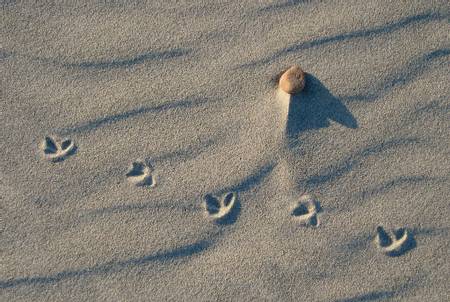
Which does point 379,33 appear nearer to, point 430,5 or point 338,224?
point 430,5

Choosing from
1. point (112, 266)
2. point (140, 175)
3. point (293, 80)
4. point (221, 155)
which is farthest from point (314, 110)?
point (112, 266)

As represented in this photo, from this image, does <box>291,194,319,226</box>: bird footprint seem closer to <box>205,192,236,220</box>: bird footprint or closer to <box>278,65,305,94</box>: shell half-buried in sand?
<box>205,192,236,220</box>: bird footprint

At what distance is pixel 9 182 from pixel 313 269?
1.11 m

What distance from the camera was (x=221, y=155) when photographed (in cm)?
184

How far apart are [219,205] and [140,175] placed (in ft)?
0.98

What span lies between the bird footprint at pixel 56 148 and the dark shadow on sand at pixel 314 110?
771 millimetres

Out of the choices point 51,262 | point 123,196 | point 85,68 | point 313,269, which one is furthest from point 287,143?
point 51,262

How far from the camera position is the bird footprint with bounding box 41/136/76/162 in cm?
183

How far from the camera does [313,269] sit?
6.04ft

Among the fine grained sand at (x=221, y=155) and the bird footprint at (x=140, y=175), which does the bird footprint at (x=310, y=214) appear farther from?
the bird footprint at (x=140, y=175)

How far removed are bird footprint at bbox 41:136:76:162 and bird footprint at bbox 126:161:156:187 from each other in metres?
0.22

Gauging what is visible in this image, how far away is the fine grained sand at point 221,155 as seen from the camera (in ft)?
6.00

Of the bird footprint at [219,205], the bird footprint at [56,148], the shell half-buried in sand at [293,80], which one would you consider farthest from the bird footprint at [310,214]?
the bird footprint at [56,148]

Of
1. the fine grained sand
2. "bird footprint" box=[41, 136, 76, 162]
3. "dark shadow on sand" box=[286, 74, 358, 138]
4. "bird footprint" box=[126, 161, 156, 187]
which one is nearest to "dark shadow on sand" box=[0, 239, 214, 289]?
the fine grained sand
